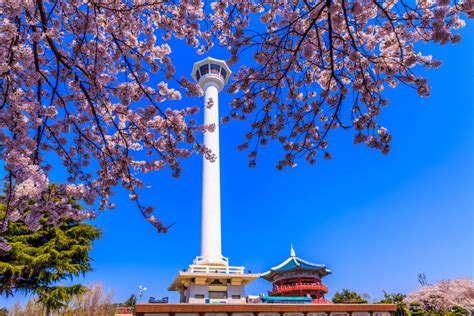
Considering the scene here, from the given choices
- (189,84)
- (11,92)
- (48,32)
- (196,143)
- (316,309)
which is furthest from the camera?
(316,309)

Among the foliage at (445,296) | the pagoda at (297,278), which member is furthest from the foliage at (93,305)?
the foliage at (445,296)

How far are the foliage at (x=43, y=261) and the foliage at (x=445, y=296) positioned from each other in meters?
23.4

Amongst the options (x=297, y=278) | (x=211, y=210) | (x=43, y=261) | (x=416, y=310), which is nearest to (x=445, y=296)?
(x=416, y=310)

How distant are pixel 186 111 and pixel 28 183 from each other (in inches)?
81.2

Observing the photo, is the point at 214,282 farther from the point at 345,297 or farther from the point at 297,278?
the point at 345,297

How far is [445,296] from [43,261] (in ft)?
89.9

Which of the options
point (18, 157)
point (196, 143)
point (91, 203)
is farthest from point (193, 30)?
point (91, 203)

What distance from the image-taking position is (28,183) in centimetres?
317

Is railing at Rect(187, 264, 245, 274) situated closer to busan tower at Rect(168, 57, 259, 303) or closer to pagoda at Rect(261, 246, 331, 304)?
busan tower at Rect(168, 57, 259, 303)

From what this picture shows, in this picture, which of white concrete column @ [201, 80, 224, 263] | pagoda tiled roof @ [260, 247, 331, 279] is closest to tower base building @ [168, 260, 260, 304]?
white concrete column @ [201, 80, 224, 263]

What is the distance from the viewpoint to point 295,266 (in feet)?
84.2

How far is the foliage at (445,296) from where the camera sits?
22.8 m

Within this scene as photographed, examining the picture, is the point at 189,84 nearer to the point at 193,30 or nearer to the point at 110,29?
the point at 193,30

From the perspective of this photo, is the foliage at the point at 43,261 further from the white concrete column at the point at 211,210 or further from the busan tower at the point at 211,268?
the white concrete column at the point at 211,210
